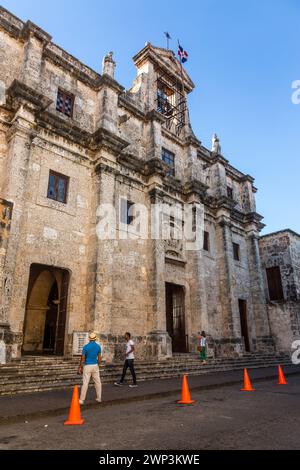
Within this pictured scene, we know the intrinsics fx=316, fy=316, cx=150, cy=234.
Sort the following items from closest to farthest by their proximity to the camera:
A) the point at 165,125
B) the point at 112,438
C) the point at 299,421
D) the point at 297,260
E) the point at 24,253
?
the point at 112,438 < the point at 299,421 < the point at 24,253 < the point at 165,125 < the point at 297,260

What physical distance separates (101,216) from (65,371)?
6.32 m

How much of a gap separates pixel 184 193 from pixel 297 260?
1005cm

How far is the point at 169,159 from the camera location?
19.1 metres

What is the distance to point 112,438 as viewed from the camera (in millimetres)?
4152

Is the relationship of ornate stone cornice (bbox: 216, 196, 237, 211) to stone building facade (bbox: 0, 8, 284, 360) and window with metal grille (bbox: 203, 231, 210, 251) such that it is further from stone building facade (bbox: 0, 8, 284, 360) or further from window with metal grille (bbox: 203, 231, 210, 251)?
window with metal grille (bbox: 203, 231, 210, 251)

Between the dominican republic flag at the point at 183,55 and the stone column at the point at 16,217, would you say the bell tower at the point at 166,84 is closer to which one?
the dominican republic flag at the point at 183,55

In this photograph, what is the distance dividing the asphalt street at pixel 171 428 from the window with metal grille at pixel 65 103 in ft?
40.4

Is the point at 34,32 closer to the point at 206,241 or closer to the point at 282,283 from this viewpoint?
the point at 206,241

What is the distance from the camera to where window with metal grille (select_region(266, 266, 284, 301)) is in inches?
864

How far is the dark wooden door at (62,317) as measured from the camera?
1164 cm

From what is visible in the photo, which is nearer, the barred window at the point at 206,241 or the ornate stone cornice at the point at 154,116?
the ornate stone cornice at the point at 154,116

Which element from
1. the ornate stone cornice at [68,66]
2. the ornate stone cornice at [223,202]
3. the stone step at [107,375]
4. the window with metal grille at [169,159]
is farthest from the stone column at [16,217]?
the ornate stone cornice at [223,202]
